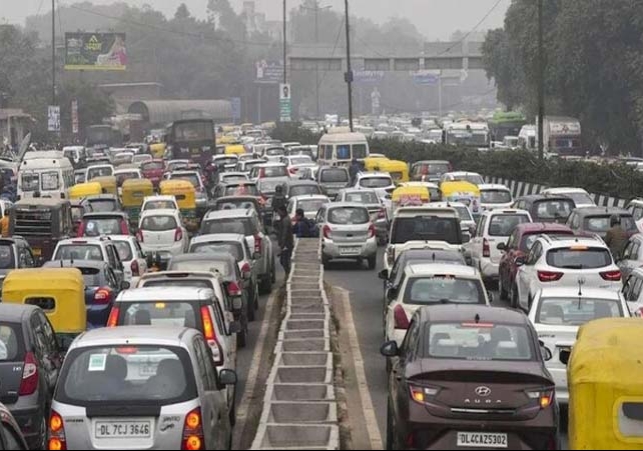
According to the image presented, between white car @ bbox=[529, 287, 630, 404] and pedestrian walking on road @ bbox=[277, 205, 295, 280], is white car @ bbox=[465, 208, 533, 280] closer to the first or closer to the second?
pedestrian walking on road @ bbox=[277, 205, 295, 280]

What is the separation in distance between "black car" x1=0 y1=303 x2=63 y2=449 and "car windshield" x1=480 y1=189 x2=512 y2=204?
1088 inches

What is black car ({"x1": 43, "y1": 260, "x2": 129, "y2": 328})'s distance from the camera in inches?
932

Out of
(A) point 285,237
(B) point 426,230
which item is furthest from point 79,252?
(B) point 426,230

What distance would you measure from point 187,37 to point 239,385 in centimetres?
18061

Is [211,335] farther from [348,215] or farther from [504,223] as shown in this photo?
[348,215]

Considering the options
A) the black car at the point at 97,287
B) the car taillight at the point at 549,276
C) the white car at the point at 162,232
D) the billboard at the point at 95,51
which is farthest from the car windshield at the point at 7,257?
the billboard at the point at 95,51

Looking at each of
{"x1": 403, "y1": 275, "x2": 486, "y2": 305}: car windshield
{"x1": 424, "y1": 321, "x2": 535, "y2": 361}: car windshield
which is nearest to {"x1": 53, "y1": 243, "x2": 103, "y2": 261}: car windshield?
Result: {"x1": 403, "y1": 275, "x2": 486, "y2": 305}: car windshield

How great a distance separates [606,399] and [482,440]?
1032mm

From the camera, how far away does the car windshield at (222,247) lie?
27750 mm

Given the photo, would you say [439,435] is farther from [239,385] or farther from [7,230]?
[7,230]

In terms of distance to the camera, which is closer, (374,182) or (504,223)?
(504,223)

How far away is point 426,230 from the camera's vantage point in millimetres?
29828

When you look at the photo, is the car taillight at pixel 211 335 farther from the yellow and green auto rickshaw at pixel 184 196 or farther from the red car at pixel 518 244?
the yellow and green auto rickshaw at pixel 184 196

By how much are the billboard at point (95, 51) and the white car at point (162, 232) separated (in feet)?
274
